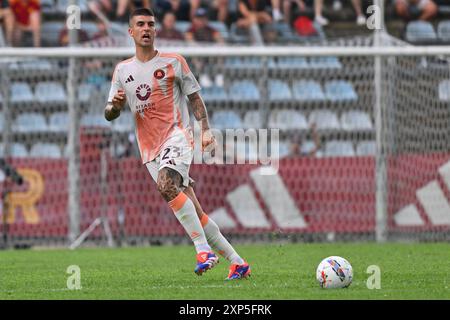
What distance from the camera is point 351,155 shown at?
14.9 metres

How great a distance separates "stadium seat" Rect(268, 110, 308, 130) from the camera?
15.2 metres

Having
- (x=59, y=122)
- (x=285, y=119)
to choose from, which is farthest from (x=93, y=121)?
(x=285, y=119)

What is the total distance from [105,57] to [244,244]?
3296 mm

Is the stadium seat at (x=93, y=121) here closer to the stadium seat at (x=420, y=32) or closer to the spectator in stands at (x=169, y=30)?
the spectator in stands at (x=169, y=30)

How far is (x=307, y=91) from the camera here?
50.7 ft

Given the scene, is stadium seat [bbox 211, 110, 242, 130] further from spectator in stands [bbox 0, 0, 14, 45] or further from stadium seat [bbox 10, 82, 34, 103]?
Result: spectator in stands [bbox 0, 0, 14, 45]

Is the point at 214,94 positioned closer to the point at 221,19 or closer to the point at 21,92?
the point at 21,92

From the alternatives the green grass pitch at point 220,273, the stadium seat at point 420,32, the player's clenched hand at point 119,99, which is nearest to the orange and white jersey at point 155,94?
the player's clenched hand at point 119,99
